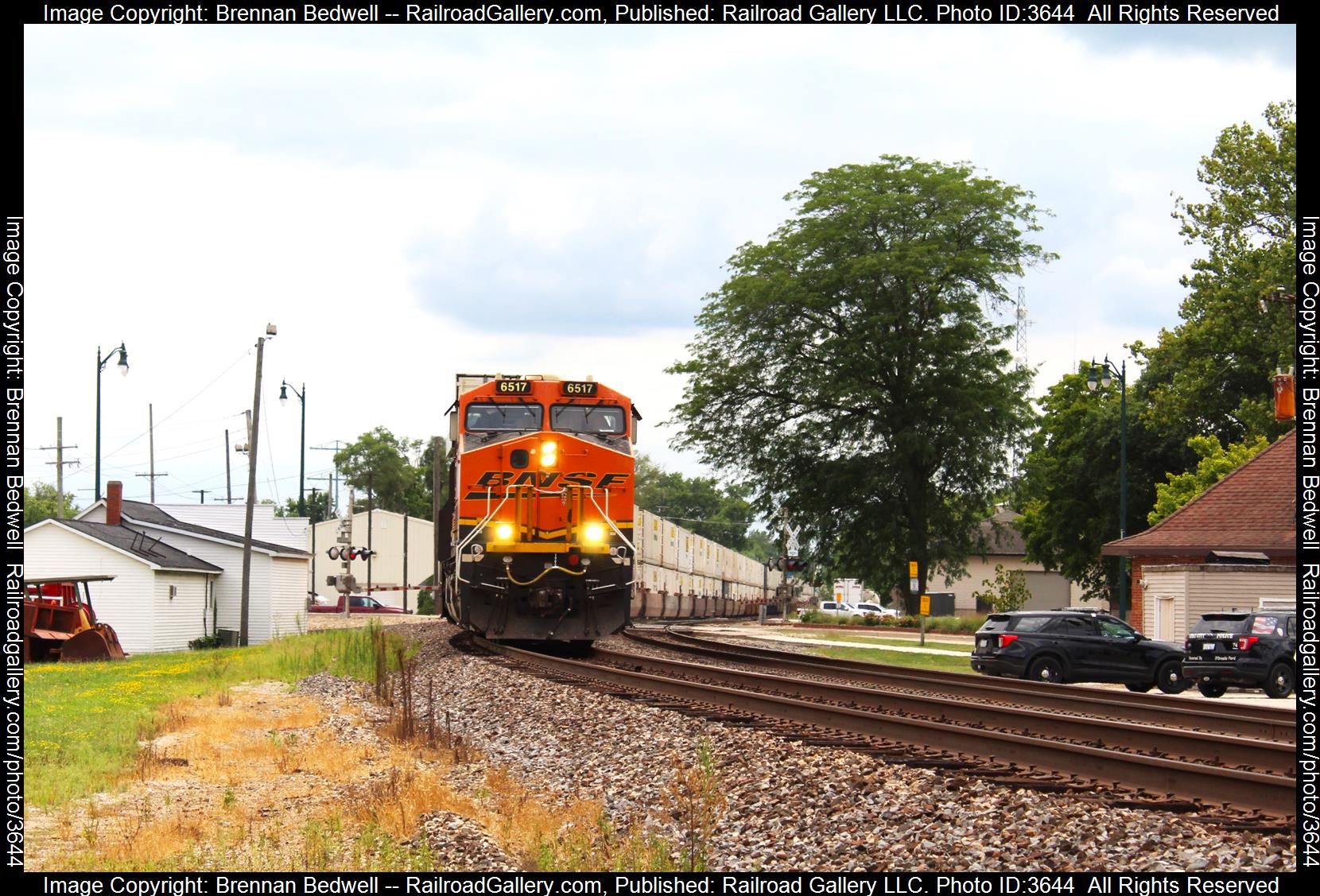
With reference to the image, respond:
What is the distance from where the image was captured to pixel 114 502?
50469mm

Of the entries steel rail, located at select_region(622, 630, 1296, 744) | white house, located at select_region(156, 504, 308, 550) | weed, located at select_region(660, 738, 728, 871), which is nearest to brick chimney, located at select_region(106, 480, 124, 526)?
white house, located at select_region(156, 504, 308, 550)

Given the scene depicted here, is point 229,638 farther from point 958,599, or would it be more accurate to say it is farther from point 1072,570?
point 958,599

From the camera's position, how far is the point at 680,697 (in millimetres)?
16750

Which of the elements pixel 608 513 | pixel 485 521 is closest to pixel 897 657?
pixel 608 513

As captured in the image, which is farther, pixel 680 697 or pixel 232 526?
pixel 232 526

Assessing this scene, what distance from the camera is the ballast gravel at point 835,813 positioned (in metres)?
7.89

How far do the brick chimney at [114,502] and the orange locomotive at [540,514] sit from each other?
31092mm

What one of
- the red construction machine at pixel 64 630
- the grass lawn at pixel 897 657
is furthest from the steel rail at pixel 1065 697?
the red construction machine at pixel 64 630

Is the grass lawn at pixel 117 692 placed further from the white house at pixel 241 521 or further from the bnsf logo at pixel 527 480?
the white house at pixel 241 521

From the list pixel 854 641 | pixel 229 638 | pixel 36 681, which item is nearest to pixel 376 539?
pixel 229 638

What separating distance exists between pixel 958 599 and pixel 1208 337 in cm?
4637

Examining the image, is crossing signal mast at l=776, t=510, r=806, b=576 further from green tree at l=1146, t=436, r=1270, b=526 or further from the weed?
the weed

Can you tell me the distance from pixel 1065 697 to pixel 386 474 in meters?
111

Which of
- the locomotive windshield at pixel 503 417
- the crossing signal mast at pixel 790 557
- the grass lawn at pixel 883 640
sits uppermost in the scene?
the locomotive windshield at pixel 503 417
